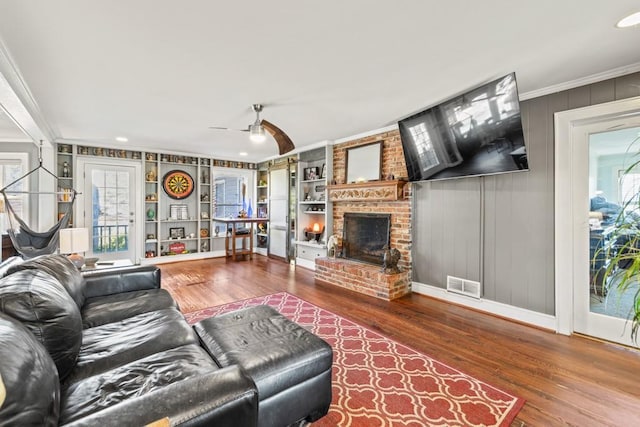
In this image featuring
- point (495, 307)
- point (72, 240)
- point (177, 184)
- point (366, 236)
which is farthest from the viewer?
point (177, 184)

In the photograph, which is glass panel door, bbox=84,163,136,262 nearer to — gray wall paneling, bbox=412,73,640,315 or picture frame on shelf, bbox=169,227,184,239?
picture frame on shelf, bbox=169,227,184,239

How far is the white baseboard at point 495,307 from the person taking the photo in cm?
291

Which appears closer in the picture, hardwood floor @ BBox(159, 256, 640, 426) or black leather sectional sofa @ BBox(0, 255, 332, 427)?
black leather sectional sofa @ BBox(0, 255, 332, 427)

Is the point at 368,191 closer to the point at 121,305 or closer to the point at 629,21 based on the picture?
the point at 629,21

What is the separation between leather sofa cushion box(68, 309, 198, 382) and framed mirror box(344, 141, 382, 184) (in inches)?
129

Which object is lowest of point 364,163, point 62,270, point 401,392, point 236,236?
point 401,392

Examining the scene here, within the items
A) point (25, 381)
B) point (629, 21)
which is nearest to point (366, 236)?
point (629, 21)

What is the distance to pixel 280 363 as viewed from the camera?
152 centimetres

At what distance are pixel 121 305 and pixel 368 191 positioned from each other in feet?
10.7

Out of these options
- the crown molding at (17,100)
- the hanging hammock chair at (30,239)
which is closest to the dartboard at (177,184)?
the crown molding at (17,100)

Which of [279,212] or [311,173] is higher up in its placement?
[311,173]

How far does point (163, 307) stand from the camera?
7.41ft

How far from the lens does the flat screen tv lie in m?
2.70

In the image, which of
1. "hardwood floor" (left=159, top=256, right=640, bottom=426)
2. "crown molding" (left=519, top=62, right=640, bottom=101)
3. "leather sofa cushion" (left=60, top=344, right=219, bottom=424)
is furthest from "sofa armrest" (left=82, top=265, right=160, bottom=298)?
"crown molding" (left=519, top=62, right=640, bottom=101)
